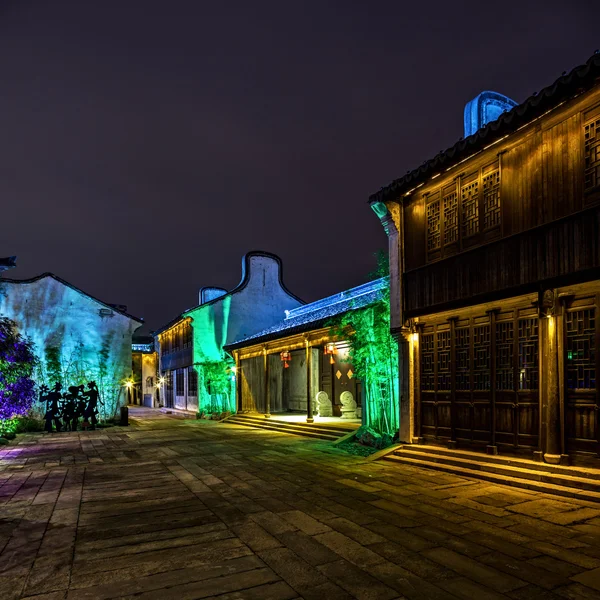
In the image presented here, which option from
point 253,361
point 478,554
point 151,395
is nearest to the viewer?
point 478,554

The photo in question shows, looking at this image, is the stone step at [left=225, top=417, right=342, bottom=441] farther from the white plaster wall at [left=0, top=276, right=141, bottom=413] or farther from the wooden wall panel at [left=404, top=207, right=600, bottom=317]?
the white plaster wall at [left=0, top=276, right=141, bottom=413]

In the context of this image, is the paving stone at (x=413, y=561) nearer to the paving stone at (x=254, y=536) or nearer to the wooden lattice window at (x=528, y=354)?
the paving stone at (x=254, y=536)

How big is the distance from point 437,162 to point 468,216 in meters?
1.20

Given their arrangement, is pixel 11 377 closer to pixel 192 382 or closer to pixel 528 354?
pixel 528 354

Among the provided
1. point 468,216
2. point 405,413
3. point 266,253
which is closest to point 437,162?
point 468,216

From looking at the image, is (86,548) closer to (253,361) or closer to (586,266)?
(586,266)

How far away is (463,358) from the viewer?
31.1ft

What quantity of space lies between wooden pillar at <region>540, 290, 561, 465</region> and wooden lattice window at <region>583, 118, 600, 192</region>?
1693mm

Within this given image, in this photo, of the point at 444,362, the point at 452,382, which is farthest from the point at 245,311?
the point at 452,382

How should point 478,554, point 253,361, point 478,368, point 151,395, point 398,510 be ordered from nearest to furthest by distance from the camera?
point 478,554 → point 398,510 → point 478,368 → point 253,361 → point 151,395

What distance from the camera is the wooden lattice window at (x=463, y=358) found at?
9.35 meters

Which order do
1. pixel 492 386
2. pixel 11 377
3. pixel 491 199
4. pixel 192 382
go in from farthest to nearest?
pixel 192 382, pixel 11 377, pixel 491 199, pixel 492 386

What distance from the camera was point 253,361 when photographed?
23359mm

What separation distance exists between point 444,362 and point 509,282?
236cm
